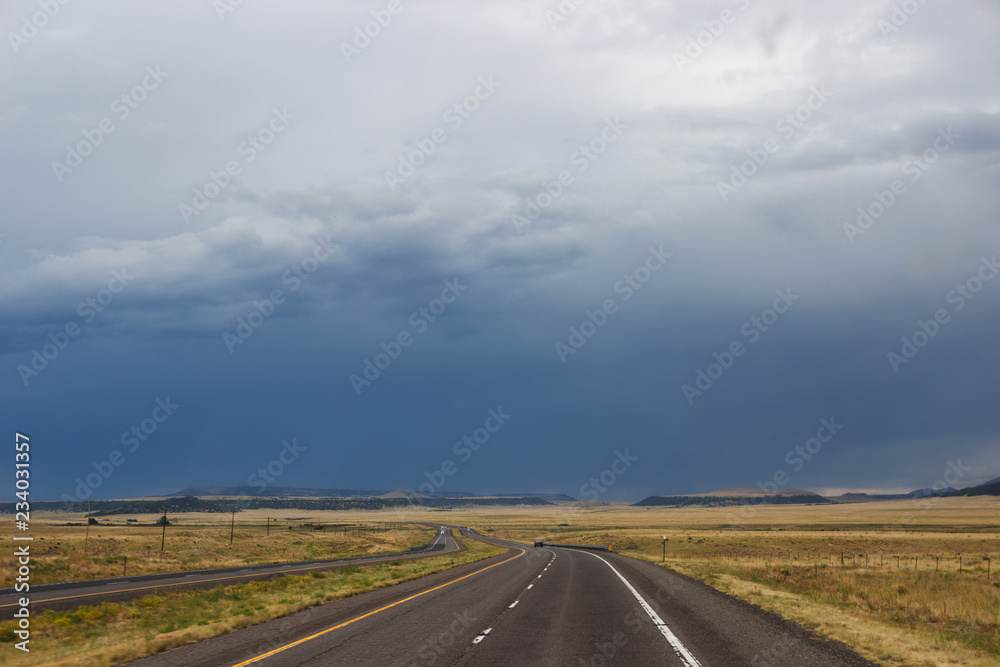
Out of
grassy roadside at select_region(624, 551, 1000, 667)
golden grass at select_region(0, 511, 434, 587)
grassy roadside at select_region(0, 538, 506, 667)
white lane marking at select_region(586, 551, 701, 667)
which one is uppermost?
golden grass at select_region(0, 511, 434, 587)

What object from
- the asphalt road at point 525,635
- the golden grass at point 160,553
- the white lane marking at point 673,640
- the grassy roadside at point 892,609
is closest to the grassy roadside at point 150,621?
the asphalt road at point 525,635

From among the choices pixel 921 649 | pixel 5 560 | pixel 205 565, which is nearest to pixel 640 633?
pixel 921 649

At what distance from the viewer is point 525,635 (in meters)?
15.5

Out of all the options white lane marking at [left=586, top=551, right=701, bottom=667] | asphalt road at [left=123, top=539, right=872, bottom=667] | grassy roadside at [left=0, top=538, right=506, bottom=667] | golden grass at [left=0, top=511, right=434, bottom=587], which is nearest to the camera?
white lane marking at [left=586, top=551, right=701, bottom=667]

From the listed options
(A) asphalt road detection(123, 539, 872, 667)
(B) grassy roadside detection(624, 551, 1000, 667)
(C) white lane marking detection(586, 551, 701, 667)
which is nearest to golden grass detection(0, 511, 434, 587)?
(A) asphalt road detection(123, 539, 872, 667)

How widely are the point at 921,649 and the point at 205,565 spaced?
173 feet

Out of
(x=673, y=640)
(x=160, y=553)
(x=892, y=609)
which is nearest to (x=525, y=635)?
(x=673, y=640)

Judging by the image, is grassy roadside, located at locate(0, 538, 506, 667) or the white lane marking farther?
grassy roadside, located at locate(0, 538, 506, 667)

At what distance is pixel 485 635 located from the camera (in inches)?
603

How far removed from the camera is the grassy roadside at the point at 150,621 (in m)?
14.3

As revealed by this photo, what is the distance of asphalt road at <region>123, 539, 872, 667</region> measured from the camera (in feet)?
41.4

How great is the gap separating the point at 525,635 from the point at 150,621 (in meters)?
11.2

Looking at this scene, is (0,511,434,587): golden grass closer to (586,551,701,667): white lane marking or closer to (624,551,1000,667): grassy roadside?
(586,551,701,667): white lane marking

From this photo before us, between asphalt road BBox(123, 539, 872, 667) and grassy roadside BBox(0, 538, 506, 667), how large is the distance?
0.77 metres
